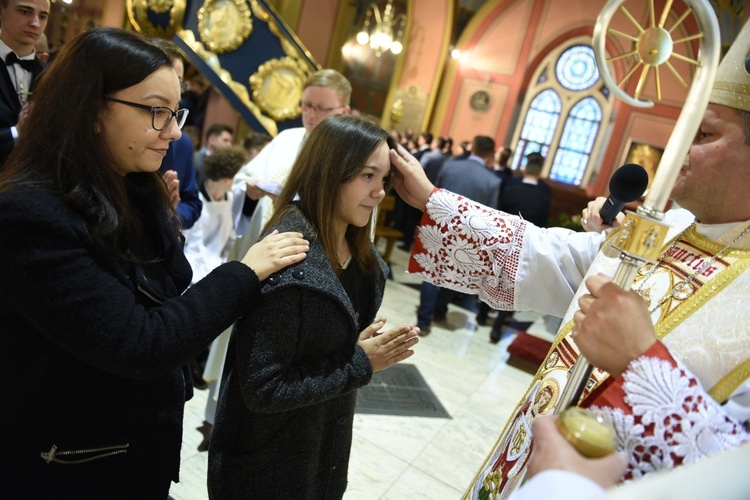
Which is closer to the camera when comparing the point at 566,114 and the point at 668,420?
the point at 668,420

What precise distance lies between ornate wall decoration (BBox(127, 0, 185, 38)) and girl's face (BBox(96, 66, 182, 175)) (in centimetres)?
305

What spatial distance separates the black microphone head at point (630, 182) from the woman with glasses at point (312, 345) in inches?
28.4

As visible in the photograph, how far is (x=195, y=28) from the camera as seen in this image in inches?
159

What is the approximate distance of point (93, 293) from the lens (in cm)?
111

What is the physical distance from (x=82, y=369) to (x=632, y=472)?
Result: 123 centimetres

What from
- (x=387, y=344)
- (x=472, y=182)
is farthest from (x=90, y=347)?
(x=472, y=182)

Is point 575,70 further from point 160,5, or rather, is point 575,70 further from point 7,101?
point 7,101

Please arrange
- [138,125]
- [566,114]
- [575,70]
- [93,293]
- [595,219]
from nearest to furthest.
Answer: [93,293] < [138,125] < [595,219] < [575,70] < [566,114]

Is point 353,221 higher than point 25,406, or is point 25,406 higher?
point 353,221

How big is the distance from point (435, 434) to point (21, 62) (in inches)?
128

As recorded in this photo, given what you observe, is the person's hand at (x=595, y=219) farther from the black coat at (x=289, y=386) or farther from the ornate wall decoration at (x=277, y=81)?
the ornate wall decoration at (x=277, y=81)

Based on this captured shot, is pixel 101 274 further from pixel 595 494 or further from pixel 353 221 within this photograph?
pixel 595 494

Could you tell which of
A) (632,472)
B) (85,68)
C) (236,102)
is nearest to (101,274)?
(85,68)

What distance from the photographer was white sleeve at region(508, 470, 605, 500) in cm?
82
